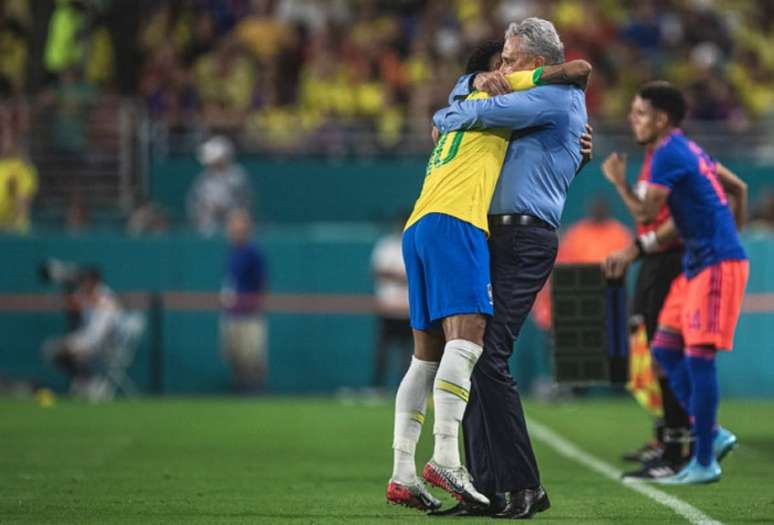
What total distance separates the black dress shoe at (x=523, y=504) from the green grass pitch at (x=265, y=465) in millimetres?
73

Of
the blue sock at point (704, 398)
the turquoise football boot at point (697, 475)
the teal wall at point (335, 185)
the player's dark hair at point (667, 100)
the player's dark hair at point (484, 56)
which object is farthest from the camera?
the teal wall at point (335, 185)

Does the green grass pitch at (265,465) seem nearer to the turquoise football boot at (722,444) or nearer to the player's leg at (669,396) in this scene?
the turquoise football boot at (722,444)

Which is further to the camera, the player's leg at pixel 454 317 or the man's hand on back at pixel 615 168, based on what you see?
the man's hand on back at pixel 615 168

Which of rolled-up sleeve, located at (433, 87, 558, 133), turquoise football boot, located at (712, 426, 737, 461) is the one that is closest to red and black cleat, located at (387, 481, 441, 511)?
rolled-up sleeve, located at (433, 87, 558, 133)

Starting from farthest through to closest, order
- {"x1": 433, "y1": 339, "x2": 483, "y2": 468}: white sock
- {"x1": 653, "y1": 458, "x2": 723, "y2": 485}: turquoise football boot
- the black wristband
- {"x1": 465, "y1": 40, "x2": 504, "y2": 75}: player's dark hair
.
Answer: the black wristband < {"x1": 653, "y1": 458, "x2": 723, "y2": 485}: turquoise football boot < {"x1": 465, "y1": 40, "x2": 504, "y2": 75}: player's dark hair < {"x1": 433, "y1": 339, "x2": 483, "y2": 468}: white sock

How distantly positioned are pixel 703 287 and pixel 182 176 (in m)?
12.0

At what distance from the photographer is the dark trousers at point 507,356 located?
816 centimetres

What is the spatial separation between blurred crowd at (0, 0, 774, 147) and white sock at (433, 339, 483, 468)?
1322 centimetres

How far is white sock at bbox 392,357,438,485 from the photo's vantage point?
8305 millimetres

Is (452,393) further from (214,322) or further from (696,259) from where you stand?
(214,322)

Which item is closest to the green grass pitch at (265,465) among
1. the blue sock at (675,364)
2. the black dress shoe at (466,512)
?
the black dress shoe at (466,512)

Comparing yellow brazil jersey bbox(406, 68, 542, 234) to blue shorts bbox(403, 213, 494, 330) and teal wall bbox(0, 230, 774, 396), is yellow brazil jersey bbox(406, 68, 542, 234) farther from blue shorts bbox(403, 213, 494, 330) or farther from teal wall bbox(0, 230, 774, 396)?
teal wall bbox(0, 230, 774, 396)

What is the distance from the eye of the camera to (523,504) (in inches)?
320

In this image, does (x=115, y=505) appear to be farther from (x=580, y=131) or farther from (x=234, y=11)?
(x=234, y=11)
